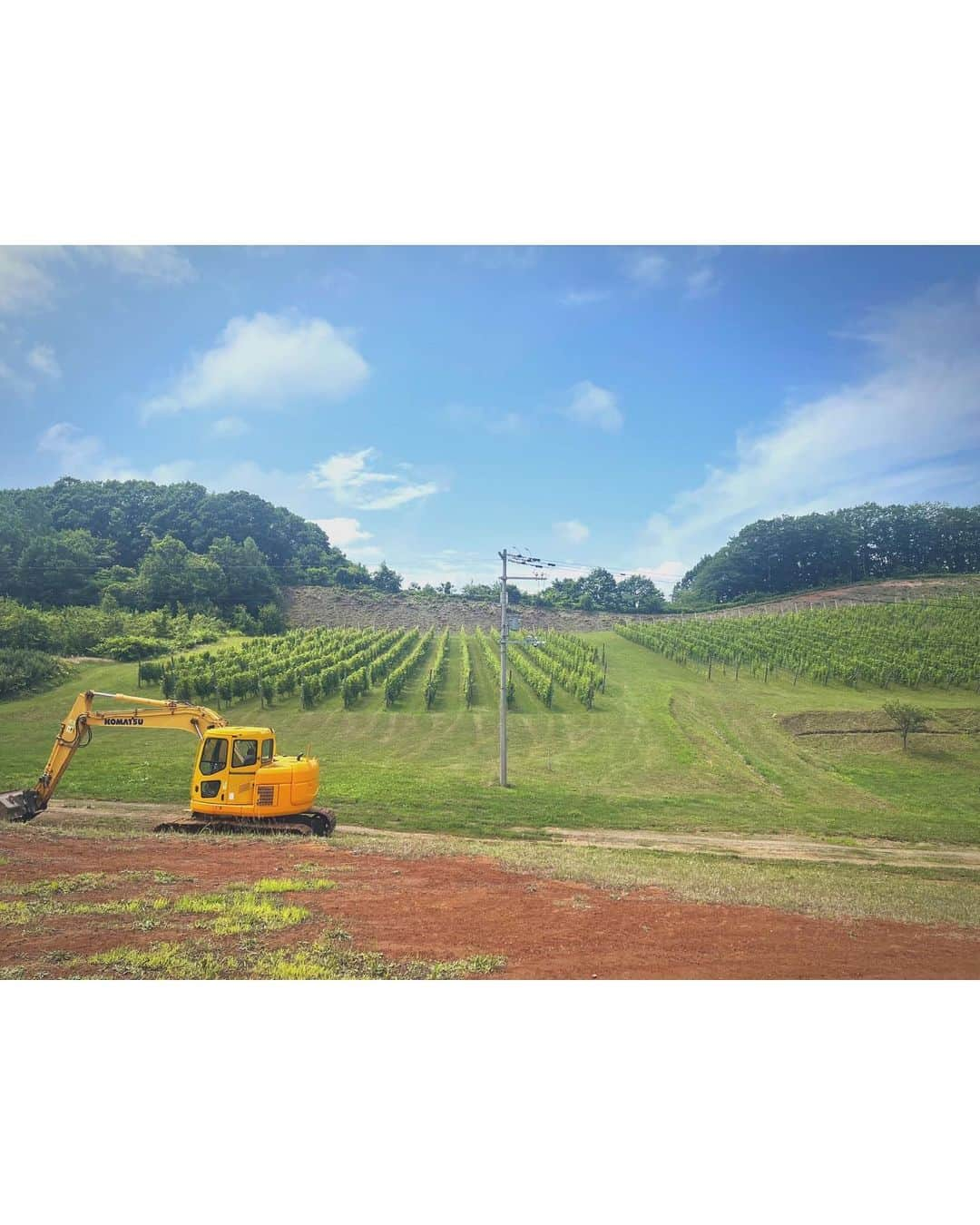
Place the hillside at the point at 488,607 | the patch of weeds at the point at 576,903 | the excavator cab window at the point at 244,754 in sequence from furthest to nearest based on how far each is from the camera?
the hillside at the point at 488,607 < the excavator cab window at the point at 244,754 < the patch of weeds at the point at 576,903

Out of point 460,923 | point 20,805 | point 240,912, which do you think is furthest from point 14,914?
point 460,923

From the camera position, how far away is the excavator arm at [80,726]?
26.9 ft

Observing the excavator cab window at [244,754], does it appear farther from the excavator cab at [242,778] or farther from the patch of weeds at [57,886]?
the patch of weeds at [57,886]

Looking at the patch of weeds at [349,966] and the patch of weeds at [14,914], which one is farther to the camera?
the patch of weeds at [14,914]

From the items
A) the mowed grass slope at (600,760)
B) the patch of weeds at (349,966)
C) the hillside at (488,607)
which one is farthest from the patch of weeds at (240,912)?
the hillside at (488,607)

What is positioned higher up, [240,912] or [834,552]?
[834,552]

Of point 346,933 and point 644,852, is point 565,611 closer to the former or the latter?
point 644,852

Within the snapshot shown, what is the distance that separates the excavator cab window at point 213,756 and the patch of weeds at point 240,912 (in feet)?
7.48

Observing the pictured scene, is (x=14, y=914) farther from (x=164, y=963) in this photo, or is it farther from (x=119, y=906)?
(x=164, y=963)

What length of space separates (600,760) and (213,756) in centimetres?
679

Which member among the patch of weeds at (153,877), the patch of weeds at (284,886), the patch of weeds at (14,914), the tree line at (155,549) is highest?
the tree line at (155,549)

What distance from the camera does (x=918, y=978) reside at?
18.7 ft

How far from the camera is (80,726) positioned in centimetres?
831

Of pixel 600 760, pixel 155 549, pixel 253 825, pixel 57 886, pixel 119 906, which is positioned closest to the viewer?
pixel 119 906
